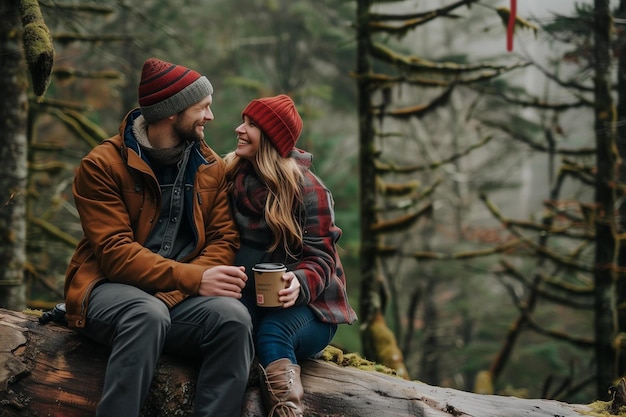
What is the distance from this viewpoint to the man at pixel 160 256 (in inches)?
124

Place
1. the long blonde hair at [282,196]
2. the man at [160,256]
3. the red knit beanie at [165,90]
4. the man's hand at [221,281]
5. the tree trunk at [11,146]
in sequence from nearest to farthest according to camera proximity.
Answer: the man at [160,256]
the man's hand at [221,281]
the red knit beanie at [165,90]
the long blonde hair at [282,196]
the tree trunk at [11,146]

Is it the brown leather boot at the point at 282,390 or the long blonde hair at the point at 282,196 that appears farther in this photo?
the long blonde hair at the point at 282,196

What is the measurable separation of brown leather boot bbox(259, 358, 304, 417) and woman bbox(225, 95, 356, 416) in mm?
139

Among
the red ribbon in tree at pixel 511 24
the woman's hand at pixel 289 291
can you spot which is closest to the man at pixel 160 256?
the woman's hand at pixel 289 291

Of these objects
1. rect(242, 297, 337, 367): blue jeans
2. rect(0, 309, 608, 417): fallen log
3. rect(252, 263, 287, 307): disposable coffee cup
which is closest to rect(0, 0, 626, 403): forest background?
rect(0, 309, 608, 417): fallen log

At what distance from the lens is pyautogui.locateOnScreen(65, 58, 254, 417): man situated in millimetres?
3146

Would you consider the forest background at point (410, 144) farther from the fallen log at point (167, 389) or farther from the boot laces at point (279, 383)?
the boot laces at point (279, 383)

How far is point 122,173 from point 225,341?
3.63 feet

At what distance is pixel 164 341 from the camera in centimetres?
337

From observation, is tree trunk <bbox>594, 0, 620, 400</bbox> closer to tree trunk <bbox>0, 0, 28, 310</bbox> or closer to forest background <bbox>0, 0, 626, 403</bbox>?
forest background <bbox>0, 0, 626, 403</bbox>

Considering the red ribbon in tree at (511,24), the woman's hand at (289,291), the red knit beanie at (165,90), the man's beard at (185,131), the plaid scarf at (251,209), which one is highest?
the red ribbon in tree at (511,24)

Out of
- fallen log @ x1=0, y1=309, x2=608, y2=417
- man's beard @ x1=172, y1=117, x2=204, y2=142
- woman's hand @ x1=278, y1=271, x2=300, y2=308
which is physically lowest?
fallen log @ x1=0, y1=309, x2=608, y2=417

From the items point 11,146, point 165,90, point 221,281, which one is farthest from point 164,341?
point 11,146

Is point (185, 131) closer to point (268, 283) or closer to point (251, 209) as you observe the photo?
point (251, 209)
